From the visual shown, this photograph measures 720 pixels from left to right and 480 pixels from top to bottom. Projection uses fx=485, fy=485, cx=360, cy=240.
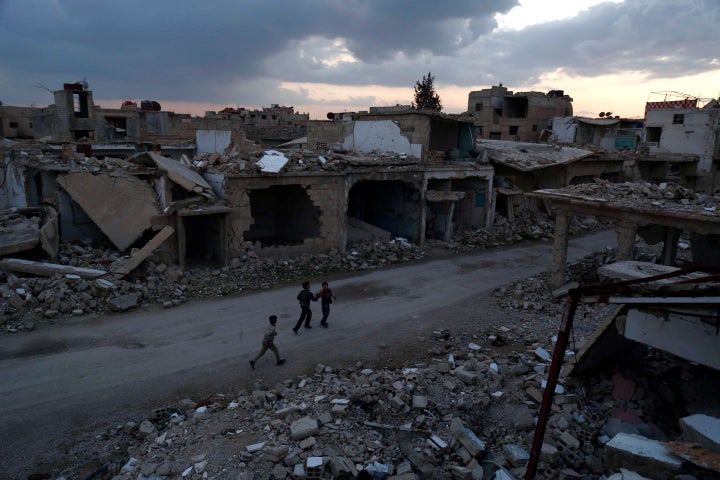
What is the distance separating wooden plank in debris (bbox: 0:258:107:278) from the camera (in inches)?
506

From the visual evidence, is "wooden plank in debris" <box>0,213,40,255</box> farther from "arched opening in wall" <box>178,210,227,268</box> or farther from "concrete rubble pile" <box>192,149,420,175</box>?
"concrete rubble pile" <box>192,149,420,175</box>

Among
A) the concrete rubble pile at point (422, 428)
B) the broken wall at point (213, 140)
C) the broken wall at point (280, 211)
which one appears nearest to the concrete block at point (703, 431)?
the concrete rubble pile at point (422, 428)

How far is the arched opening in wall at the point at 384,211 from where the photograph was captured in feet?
65.4

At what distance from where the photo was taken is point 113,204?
15.0 metres

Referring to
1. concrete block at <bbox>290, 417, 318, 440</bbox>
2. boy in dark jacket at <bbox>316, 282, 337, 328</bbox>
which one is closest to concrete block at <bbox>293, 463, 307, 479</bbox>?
concrete block at <bbox>290, 417, 318, 440</bbox>

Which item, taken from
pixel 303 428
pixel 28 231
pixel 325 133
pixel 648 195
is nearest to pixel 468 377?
pixel 303 428

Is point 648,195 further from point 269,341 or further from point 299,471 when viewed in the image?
point 299,471

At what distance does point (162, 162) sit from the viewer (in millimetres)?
16188

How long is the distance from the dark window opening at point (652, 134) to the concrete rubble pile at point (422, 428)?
3196cm

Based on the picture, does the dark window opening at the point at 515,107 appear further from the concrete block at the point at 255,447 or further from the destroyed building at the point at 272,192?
the concrete block at the point at 255,447

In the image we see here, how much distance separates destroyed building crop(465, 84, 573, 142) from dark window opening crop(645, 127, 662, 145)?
6.96 metres

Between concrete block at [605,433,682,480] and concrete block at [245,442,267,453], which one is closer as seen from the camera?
concrete block at [605,433,682,480]

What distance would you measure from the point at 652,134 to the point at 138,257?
3499 cm

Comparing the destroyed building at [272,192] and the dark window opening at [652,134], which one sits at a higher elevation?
the dark window opening at [652,134]
